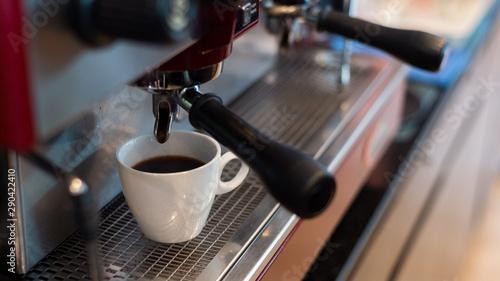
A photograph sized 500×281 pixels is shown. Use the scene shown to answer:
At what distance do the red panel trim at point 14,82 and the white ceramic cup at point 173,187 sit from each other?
0.20 m

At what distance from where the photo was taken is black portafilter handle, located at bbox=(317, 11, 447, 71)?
56 centimetres

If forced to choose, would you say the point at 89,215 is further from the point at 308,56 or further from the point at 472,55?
the point at 472,55

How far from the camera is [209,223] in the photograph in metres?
0.58

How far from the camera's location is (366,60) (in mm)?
955

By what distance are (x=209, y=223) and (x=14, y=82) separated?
322 millimetres

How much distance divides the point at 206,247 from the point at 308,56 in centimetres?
50

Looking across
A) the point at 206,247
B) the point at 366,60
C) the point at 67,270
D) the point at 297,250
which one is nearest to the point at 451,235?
the point at 366,60

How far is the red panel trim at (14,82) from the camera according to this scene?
280 millimetres
